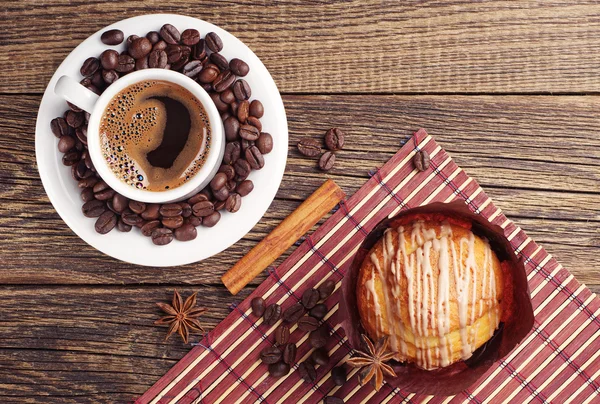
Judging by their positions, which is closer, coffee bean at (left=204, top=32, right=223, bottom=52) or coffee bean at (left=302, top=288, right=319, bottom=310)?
coffee bean at (left=204, top=32, right=223, bottom=52)

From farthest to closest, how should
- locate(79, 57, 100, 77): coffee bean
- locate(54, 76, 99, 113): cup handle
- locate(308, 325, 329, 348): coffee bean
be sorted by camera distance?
1. locate(308, 325, 329, 348): coffee bean
2. locate(79, 57, 100, 77): coffee bean
3. locate(54, 76, 99, 113): cup handle

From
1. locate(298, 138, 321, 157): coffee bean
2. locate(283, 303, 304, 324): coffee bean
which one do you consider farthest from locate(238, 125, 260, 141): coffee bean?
locate(283, 303, 304, 324): coffee bean

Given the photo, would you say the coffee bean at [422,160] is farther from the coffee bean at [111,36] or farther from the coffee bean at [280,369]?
the coffee bean at [111,36]

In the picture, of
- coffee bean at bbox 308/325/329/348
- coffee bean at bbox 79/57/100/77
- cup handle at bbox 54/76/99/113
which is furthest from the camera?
coffee bean at bbox 308/325/329/348

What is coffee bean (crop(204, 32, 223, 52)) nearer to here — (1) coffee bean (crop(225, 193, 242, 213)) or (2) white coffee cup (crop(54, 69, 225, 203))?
(2) white coffee cup (crop(54, 69, 225, 203))

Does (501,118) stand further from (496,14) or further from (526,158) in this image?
(496,14)

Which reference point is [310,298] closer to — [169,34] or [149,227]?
[149,227]
